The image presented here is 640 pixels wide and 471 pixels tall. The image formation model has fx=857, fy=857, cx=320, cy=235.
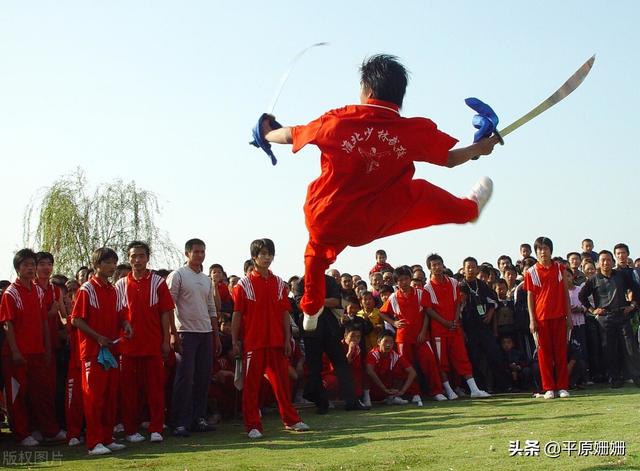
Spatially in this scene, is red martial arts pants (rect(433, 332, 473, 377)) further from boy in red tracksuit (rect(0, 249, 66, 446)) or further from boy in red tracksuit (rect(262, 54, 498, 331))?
boy in red tracksuit (rect(262, 54, 498, 331))

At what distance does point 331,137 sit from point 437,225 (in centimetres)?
111

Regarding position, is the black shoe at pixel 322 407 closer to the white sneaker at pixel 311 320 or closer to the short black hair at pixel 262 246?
the short black hair at pixel 262 246

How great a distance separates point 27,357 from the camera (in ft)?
28.1

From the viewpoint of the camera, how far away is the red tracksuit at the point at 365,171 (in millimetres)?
5938

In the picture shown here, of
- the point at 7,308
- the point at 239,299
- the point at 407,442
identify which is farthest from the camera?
the point at 239,299

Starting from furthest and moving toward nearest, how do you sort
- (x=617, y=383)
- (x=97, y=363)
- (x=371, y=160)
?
(x=617, y=383), (x=97, y=363), (x=371, y=160)

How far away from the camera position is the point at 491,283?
42.4 feet

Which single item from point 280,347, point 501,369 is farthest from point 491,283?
point 280,347

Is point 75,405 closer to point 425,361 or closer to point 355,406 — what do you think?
point 355,406

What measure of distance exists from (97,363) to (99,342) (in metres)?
0.21

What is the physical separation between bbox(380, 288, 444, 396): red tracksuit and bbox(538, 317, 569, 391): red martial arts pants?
138 centimetres

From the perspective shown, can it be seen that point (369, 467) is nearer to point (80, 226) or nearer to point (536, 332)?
point (536, 332)

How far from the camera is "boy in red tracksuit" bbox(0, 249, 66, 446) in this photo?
27.8 feet

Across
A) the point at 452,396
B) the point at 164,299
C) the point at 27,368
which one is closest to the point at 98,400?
the point at 27,368
